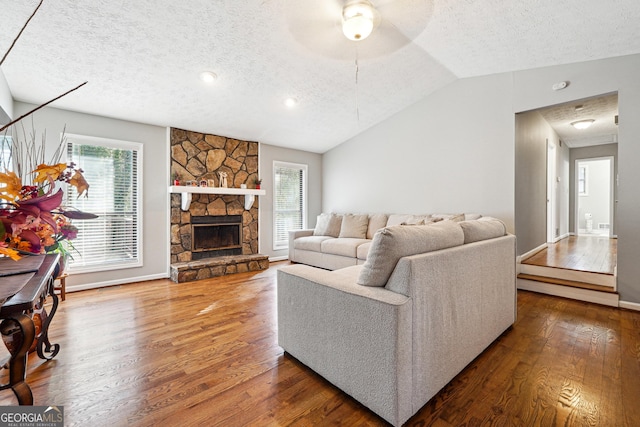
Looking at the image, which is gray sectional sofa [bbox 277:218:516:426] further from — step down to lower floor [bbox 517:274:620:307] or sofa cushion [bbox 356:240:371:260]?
sofa cushion [bbox 356:240:371:260]

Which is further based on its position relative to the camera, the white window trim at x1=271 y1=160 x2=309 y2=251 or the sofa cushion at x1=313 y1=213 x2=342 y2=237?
the white window trim at x1=271 y1=160 x2=309 y2=251

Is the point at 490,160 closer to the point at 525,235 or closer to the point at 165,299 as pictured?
the point at 525,235

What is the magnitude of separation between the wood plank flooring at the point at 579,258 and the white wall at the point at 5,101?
245 inches

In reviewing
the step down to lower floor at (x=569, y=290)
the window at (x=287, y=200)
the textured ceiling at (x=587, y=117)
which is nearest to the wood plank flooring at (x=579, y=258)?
the step down to lower floor at (x=569, y=290)

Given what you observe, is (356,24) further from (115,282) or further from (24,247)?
(115,282)

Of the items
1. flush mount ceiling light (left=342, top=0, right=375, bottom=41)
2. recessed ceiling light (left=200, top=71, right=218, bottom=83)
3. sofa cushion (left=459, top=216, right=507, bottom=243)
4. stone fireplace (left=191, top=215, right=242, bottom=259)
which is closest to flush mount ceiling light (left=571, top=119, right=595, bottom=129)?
sofa cushion (left=459, top=216, right=507, bottom=243)

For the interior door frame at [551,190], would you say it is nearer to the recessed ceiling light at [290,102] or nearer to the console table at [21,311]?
the recessed ceiling light at [290,102]

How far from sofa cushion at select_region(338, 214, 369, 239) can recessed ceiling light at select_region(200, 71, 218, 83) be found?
3.06 metres

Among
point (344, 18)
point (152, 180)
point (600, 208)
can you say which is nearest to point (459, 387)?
point (344, 18)

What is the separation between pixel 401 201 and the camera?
4.97 metres

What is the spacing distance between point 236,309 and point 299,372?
134cm

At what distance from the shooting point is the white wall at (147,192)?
3.73 meters

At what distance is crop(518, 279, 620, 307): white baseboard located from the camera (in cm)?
307

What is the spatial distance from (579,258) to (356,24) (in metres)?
4.49
